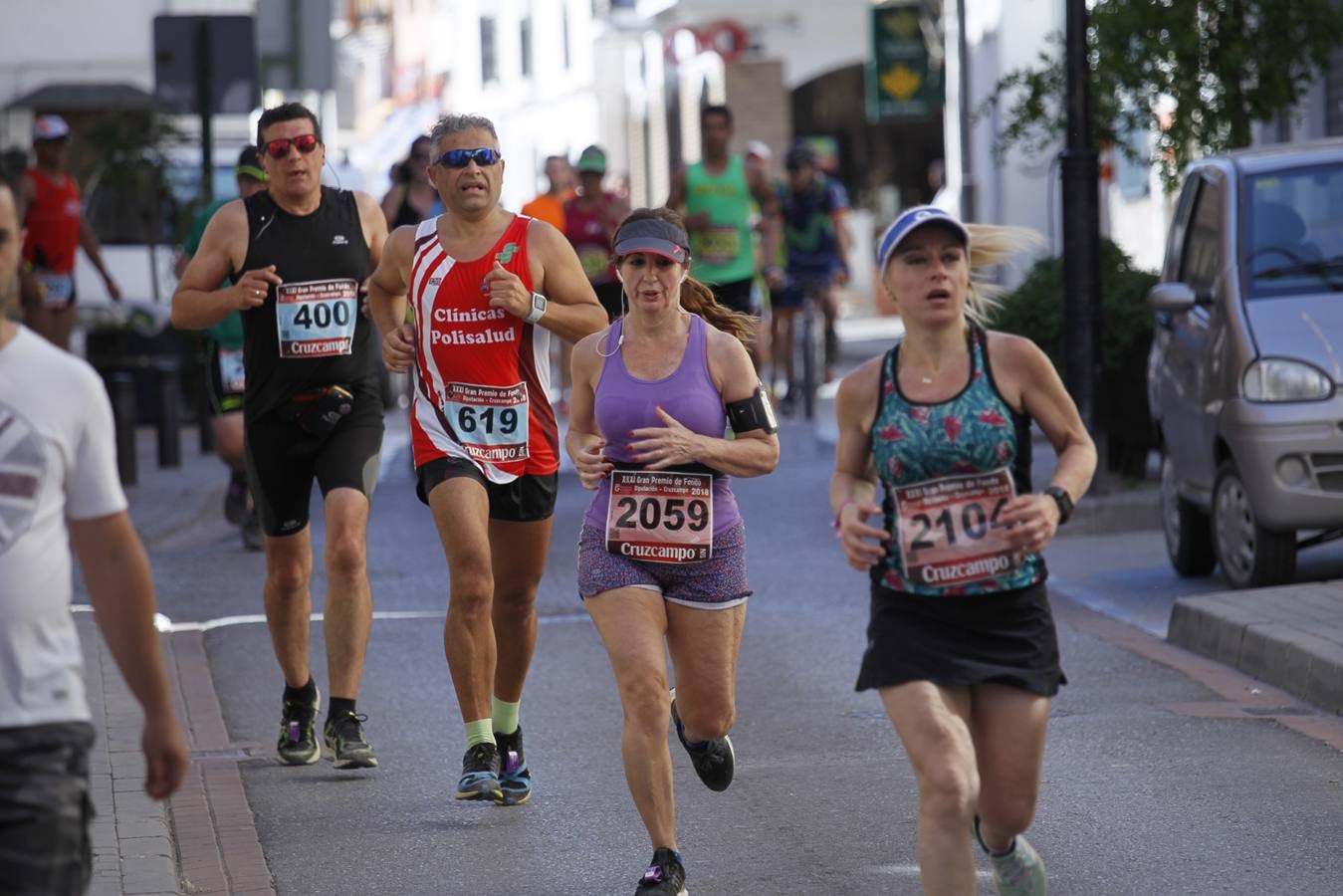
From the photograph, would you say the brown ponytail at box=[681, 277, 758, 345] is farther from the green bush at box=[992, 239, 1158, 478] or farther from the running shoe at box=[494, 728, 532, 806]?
the green bush at box=[992, 239, 1158, 478]

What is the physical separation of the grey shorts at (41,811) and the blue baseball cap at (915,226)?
2.03 metres

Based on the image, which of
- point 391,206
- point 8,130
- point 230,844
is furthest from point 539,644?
point 8,130

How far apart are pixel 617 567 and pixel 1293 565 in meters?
5.38

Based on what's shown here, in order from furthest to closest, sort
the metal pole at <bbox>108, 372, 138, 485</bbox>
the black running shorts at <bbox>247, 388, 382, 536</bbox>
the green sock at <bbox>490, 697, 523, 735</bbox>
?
the metal pole at <bbox>108, 372, 138, 485</bbox>, the black running shorts at <bbox>247, 388, 382, 536</bbox>, the green sock at <bbox>490, 697, 523, 735</bbox>

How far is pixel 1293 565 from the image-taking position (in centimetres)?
1104

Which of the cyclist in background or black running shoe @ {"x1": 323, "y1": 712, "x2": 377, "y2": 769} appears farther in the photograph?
the cyclist in background

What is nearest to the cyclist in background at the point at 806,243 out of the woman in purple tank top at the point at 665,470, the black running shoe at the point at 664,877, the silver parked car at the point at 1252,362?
the silver parked car at the point at 1252,362

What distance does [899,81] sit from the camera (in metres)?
31.7

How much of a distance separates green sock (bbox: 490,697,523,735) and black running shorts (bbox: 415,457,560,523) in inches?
21.0

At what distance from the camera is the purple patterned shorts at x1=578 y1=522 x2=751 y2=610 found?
642cm

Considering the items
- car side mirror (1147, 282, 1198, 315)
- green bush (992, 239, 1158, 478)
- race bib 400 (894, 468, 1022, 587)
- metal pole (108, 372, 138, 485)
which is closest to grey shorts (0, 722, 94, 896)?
race bib 400 (894, 468, 1022, 587)

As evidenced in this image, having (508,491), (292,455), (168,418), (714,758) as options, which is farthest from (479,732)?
(168,418)

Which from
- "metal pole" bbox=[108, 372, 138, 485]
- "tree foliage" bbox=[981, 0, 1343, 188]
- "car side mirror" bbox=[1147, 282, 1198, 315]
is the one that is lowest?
"metal pole" bbox=[108, 372, 138, 485]

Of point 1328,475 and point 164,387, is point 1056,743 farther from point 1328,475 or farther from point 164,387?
point 164,387
